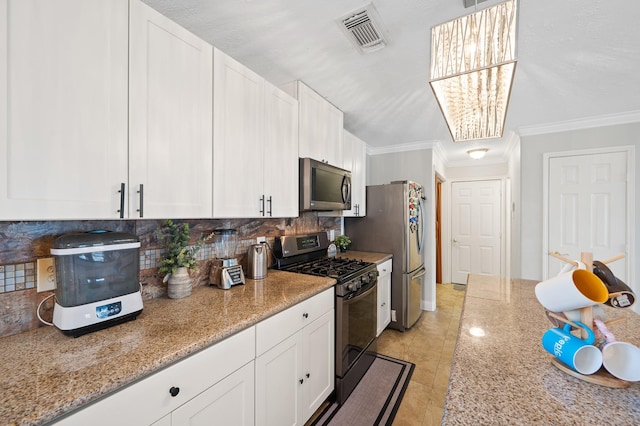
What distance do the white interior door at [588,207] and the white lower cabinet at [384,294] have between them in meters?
1.79

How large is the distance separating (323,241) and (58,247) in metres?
2.07

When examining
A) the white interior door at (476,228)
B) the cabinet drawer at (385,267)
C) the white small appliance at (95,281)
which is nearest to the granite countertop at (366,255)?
the cabinet drawer at (385,267)

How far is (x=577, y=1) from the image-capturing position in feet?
4.22

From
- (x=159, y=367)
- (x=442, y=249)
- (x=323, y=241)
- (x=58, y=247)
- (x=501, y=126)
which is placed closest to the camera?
(x=159, y=367)

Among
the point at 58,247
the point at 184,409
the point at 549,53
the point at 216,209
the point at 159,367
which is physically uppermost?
the point at 549,53

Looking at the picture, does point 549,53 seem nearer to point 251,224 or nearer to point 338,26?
point 338,26

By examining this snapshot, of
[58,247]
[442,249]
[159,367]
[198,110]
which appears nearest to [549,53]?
[198,110]

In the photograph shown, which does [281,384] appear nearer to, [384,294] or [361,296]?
[361,296]

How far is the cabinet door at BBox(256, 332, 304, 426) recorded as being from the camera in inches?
51.4

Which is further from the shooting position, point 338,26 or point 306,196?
point 306,196

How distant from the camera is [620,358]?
29.2 inches

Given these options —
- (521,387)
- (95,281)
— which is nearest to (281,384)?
(95,281)

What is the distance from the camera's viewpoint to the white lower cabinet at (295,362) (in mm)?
1322

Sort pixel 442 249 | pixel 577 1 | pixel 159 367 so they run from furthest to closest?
pixel 442 249
pixel 577 1
pixel 159 367
